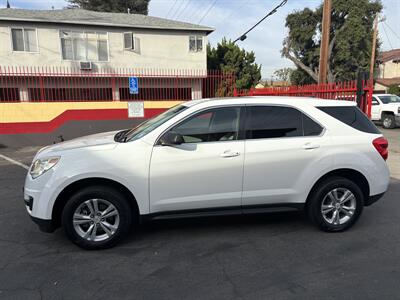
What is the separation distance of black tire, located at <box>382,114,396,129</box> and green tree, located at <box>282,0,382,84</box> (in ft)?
56.5

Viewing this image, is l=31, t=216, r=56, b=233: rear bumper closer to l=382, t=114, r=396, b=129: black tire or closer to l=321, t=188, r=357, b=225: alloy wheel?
l=321, t=188, r=357, b=225: alloy wheel

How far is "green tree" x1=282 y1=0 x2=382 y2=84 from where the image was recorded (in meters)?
32.3

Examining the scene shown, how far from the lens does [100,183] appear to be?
12.9 feet

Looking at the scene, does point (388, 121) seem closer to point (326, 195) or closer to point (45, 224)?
point (326, 195)

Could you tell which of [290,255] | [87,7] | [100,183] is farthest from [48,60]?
[87,7]

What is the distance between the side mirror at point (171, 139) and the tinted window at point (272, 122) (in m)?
0.84

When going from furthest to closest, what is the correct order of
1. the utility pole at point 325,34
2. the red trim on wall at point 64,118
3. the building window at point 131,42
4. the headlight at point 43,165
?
the building window at point 131,42
the red trim on wall at point 64,118
the utility pole at point 325,34
the headlight at point 43,165

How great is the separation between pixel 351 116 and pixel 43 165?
373 cm

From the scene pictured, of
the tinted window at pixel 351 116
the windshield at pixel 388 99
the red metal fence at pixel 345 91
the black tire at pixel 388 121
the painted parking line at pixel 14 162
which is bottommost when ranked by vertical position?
the painted parking line at pixel 14 162

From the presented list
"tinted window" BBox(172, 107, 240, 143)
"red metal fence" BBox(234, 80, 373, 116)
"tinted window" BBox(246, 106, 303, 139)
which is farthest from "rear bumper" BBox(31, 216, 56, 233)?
"red metal fence" BBox(234, 80, 373, 116)

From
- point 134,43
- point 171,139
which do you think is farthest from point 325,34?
point 134,43

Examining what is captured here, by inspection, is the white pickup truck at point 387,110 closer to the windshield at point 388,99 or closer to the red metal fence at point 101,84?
the windshield at point 388,99

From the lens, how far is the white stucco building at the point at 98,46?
731 inches

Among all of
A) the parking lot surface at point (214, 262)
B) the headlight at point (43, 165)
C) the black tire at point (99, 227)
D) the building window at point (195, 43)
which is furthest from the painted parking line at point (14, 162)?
the building window at point (195, 43)
